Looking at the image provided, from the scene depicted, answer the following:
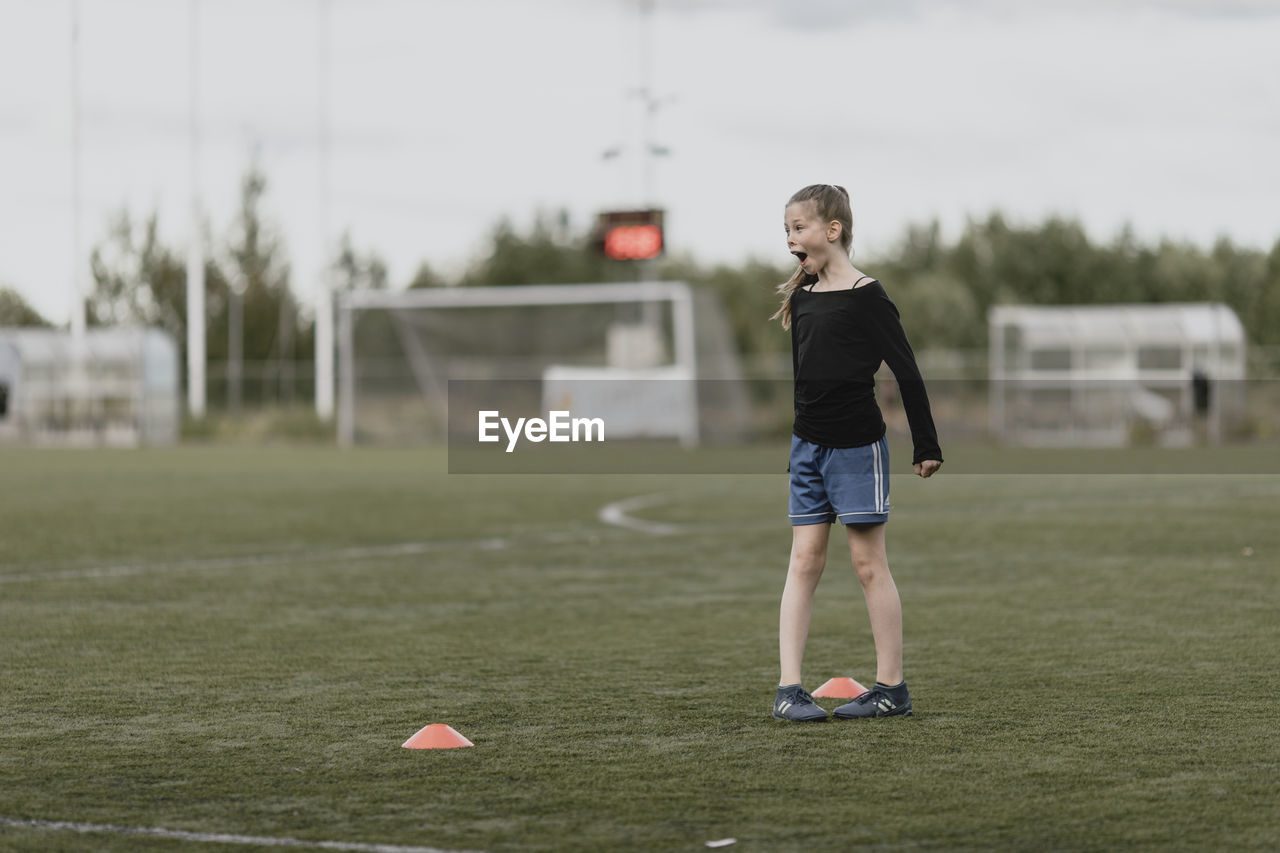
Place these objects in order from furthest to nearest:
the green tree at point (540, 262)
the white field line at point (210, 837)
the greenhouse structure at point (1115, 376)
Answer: the green tree at point (540, 262) < the greenhouse structure at point (1115, 376) < the white field line at point (210, 837)

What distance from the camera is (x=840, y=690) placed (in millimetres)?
6004

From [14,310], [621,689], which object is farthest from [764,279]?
[621,689]

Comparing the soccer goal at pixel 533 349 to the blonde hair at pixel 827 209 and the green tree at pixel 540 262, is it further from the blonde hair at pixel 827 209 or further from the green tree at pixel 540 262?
the blonde hair at pixel 827 209

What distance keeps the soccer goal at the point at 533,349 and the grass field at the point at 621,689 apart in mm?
22246

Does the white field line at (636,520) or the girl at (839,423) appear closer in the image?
the girl at (839,423)

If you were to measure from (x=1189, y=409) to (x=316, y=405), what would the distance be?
70.3 ft

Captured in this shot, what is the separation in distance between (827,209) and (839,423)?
68 cm

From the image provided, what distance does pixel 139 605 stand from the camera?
9.08m

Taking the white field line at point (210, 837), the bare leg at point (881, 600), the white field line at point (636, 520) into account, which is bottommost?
the white field line at point (636, 520)

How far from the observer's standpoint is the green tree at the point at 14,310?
57688 mm

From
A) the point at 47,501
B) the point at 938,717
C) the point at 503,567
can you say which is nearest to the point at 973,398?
the point at 47,501

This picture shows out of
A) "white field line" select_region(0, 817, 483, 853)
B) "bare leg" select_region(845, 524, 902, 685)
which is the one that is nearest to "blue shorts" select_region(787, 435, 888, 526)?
"bare leg" select_region(845, 524, 902, 685)

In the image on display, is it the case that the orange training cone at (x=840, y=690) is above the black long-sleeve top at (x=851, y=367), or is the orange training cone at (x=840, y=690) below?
below
